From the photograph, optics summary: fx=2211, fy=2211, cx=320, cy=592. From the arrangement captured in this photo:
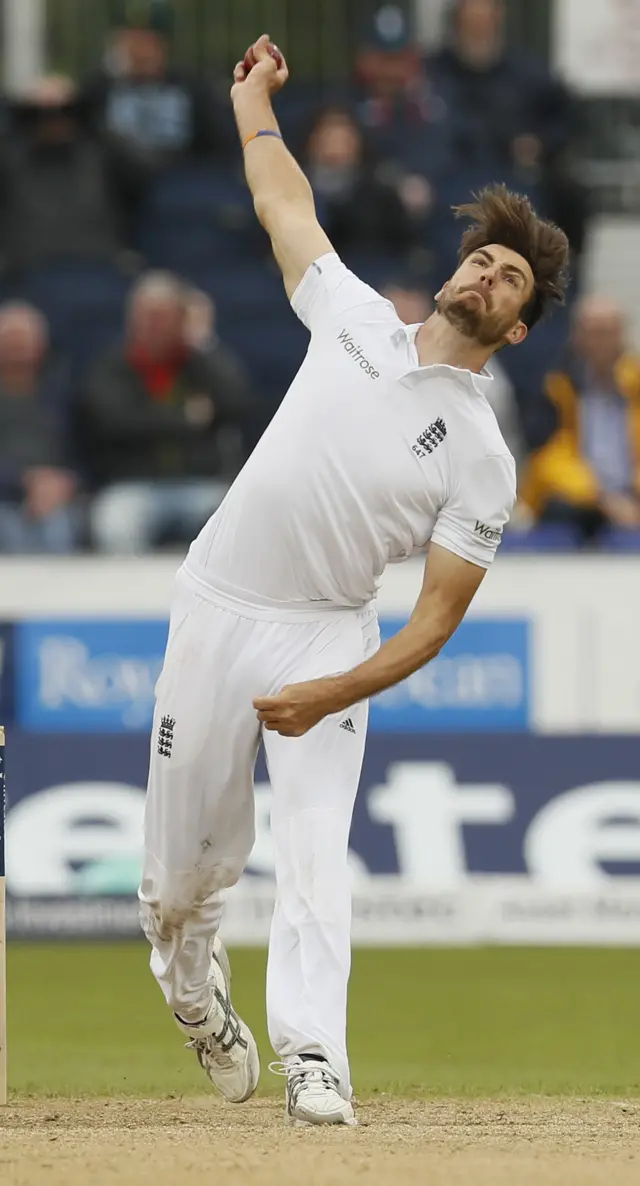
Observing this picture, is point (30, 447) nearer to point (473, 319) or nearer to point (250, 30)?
point (250, 30)

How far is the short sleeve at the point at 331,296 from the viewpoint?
595 cm

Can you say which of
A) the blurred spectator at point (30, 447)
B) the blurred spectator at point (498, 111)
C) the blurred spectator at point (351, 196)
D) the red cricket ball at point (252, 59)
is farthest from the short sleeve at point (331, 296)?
the blurred spectator at point (498, 111)

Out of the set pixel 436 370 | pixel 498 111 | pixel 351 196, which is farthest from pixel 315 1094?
pixel 498 111

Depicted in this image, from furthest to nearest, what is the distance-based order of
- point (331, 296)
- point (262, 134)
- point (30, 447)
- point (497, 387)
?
point (497, 387)
point (30, 447)
point (262, 134)
point (331, 296)

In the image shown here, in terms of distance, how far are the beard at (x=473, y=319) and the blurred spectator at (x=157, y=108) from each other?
909 cm

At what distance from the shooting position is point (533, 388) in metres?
14.0

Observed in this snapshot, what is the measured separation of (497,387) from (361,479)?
281 inches

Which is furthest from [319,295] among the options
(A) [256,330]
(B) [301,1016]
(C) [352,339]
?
(A) [256,330]

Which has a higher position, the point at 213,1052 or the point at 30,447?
the point at 30,447

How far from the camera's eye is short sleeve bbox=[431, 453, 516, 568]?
577 cm

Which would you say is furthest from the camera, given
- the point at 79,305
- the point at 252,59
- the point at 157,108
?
the point at 157,108

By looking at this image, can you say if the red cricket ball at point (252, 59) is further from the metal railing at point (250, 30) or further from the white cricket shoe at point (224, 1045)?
the metal railing at point (250, 30)

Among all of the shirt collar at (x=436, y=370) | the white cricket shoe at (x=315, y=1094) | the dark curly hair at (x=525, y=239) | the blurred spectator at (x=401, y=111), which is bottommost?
the white cricket shoe at (x=315, y=1094)

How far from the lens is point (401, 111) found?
588 inches
